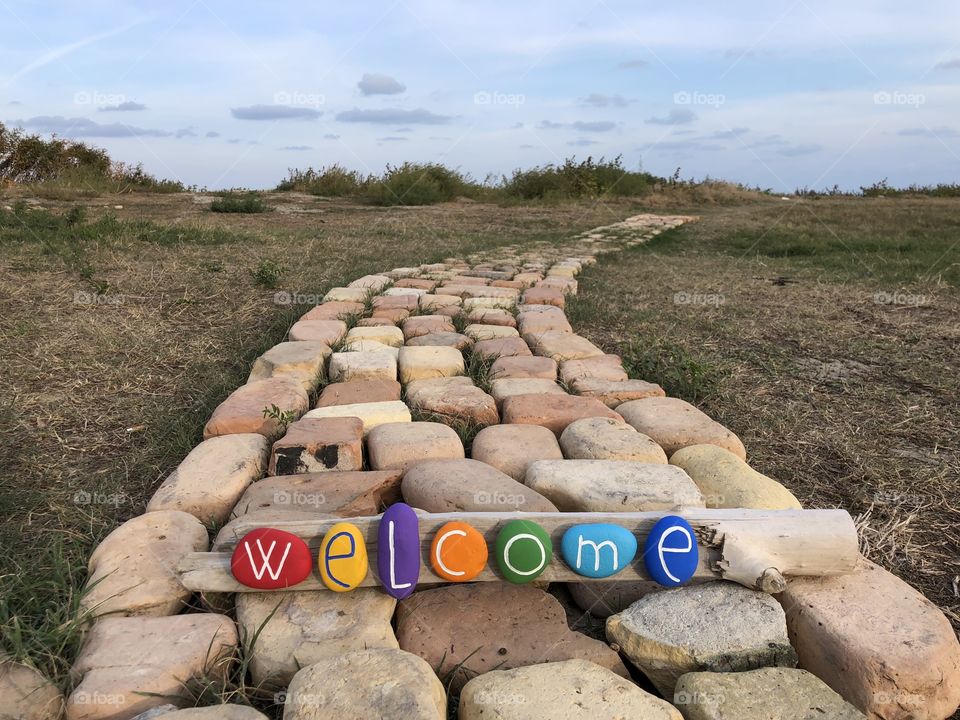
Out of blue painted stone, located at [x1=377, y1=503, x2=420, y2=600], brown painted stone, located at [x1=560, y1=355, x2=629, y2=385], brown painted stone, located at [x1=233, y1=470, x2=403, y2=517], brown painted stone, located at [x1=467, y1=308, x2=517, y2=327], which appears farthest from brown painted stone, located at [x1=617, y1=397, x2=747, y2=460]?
brown painted stone, located at [x1=467, y1=308, x2=517, y2=327]

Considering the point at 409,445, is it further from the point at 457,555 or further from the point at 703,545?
the point at 703,545

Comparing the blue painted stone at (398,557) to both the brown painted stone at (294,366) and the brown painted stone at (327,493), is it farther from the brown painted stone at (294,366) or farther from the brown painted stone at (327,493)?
the brown painted stone at (294,366)

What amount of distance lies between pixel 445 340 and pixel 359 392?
0.67m

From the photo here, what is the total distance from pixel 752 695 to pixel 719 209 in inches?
479

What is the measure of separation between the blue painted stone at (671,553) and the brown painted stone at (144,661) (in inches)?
32.2

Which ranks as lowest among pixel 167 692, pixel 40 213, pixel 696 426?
pixel 167 692

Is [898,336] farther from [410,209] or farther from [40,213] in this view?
[410,209]

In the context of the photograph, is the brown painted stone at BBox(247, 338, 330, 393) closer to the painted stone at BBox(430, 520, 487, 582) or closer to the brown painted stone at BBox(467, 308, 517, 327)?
the brown painted stone at BBox(467, 308, 517, 327)

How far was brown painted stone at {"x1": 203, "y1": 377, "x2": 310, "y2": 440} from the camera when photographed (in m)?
2.18

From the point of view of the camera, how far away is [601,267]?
18.4 ft

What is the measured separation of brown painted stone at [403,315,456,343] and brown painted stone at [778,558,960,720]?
1.98 metres

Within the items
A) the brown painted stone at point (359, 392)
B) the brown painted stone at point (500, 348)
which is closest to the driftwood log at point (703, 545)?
the brown painted stone at point (359, 392)

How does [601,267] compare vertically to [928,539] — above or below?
above

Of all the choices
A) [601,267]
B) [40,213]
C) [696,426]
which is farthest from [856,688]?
[40,213]
